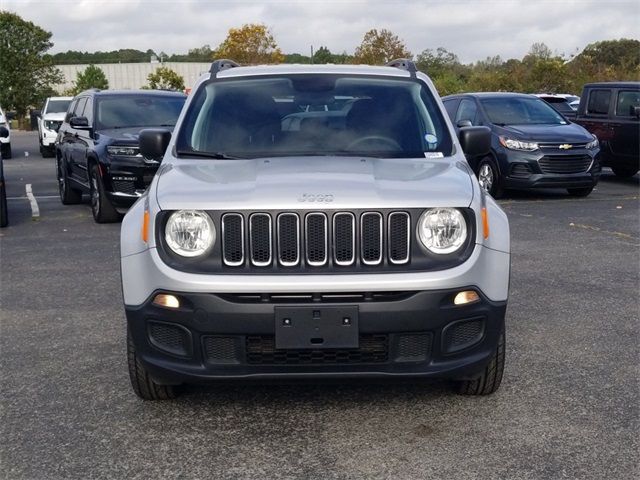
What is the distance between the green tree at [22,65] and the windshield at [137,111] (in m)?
57.5

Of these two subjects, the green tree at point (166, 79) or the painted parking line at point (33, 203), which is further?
the green tree at point (166, 79)

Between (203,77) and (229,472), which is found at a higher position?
(203,77)

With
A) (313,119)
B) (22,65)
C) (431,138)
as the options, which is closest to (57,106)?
(313,119)

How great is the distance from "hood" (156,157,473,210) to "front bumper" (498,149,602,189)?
352 inches

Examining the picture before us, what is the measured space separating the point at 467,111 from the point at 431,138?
10108mm

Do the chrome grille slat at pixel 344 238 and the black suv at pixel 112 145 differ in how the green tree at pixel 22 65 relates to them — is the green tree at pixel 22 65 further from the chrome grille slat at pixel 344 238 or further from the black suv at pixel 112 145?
the chrome grille slat at pixel 344 238

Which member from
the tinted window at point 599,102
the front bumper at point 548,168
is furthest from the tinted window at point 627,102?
the front bumper at point 548,168

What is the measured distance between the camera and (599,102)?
15727 mm

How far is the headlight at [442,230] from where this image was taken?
3.94m

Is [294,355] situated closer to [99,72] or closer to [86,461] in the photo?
[86,461]

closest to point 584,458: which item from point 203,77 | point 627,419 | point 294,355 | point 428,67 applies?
point 627,419

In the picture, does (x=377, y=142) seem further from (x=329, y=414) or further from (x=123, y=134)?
(x=123, y=134)

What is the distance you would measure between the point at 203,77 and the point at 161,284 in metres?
2.12

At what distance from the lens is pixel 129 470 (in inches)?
144
